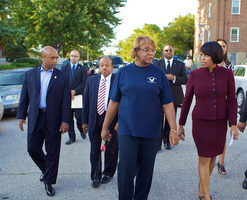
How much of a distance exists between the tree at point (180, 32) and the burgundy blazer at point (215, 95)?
4921 centimetres

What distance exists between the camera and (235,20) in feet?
111

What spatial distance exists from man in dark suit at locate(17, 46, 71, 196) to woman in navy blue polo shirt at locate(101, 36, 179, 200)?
1051mm

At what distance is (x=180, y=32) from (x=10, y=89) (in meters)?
45.0

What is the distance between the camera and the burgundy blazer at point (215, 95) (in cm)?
336

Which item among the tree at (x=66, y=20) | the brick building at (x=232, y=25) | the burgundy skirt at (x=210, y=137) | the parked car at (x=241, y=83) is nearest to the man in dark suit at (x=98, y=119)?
the burgundy skirt at (x=210, y=137)

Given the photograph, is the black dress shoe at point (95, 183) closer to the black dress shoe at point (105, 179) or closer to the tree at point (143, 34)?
the black dress shoe at point (105, 179)

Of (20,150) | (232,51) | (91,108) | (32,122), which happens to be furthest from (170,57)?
(232,51)

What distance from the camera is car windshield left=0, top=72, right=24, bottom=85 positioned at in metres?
10.5

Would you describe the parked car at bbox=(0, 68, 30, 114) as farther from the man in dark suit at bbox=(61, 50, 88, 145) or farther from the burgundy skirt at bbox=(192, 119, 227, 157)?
the burgundy skirt at bbox=(192, 119, 227, 157)

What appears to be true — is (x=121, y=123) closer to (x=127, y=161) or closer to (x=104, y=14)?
(x=127, y=161)

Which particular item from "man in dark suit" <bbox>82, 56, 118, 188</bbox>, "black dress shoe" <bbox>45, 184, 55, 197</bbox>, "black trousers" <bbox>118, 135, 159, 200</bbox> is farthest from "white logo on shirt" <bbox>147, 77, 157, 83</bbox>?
"black dress shoe" <bbox>45, 184, 55, 197</bbox>

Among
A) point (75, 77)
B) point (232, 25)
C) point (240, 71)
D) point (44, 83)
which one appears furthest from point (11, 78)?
point (232, 25)

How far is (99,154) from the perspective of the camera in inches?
163

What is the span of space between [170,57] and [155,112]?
111 inches
